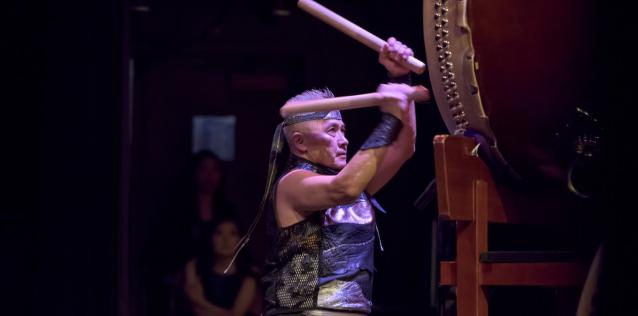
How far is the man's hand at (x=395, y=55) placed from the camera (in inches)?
77.2

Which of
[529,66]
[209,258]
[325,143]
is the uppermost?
[529,66]

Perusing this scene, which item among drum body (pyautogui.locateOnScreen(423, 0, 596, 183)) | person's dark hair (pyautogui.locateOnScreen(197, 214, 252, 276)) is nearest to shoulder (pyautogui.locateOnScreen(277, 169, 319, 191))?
drum body (pyautogui.locateOnScreen(423, 0, 596, 183))

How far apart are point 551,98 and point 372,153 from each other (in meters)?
0.41

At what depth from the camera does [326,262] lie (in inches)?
81.0

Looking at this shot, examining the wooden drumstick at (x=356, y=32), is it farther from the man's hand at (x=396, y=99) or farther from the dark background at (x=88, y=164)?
the dark background at (x=88, y=164)

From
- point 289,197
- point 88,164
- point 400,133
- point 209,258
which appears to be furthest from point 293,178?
point 209,258

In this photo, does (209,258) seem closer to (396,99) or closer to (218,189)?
(218,189)

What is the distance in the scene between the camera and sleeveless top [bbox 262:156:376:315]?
2.04 metres

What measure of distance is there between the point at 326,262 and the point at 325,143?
28 centimetres

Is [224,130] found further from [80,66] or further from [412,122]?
[412,122]

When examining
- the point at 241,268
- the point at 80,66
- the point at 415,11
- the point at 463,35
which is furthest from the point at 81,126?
the point at 463,35

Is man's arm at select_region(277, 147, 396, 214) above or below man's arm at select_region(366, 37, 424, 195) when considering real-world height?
below

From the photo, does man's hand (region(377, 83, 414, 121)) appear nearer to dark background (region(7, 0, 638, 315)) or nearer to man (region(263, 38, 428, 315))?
man (region(263, 38, 428, 315))

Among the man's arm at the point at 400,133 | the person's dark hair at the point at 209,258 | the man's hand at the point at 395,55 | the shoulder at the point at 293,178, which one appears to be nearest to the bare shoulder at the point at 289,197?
the shoulder at the point at 293,178
